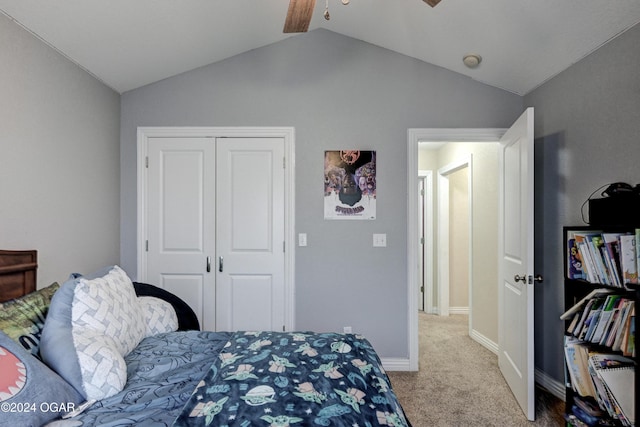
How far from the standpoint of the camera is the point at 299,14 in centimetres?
167

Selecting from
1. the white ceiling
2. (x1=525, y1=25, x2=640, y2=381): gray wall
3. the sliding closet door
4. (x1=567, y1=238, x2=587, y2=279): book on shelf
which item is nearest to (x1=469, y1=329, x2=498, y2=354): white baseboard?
(x1=525, y1=25, x2=640, y2=381): gray wall

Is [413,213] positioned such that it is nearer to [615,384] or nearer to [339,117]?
[339,117]

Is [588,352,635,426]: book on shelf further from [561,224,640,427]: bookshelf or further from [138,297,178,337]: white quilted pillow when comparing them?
[138,297,178,337]: white quilted pillow

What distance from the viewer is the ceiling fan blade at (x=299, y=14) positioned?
1590mm

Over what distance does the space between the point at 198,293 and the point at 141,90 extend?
1.91 metres

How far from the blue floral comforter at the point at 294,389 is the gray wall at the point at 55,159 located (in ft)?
4.86

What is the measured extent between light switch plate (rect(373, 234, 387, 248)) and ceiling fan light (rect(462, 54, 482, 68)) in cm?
157

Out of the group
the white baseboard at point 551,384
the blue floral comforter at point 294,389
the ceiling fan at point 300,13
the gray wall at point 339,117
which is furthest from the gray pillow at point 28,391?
the white baseboard at point 551,384

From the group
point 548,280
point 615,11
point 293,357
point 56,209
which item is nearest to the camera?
point 293,357

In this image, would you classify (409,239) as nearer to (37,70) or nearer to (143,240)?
(143,240)

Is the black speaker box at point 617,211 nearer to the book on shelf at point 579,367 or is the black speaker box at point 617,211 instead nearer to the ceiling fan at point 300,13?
the book on shelf at point 579,367

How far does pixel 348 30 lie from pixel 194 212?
2.11m

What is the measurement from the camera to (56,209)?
2.20m

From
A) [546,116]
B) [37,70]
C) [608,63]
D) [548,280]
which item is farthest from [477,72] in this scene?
[37,70]
